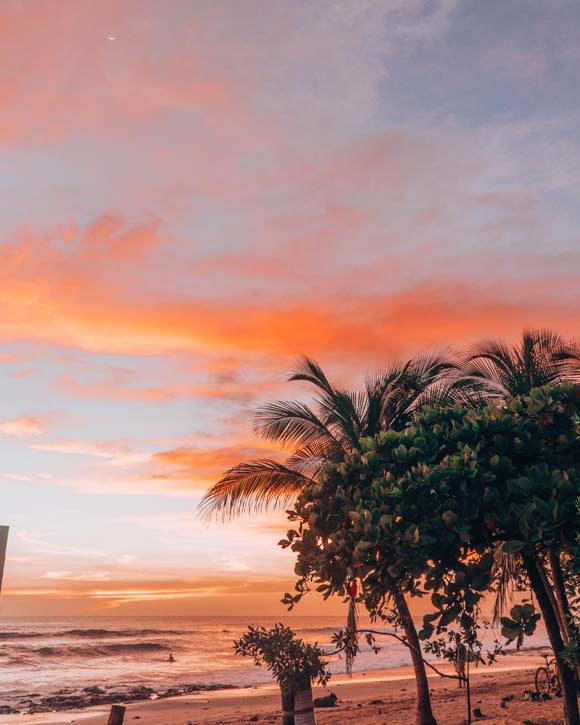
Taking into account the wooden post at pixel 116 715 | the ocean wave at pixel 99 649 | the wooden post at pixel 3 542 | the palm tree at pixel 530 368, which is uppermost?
the palm tree at pixel 530 368

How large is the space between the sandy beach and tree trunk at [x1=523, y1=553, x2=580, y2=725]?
462 centimetres

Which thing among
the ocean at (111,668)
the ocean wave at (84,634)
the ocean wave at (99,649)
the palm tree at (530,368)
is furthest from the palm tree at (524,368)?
the ocean wave at (84,634)

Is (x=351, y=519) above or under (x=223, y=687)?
above

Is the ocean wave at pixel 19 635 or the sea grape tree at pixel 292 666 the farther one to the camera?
the ocean wave at pixel 19 635

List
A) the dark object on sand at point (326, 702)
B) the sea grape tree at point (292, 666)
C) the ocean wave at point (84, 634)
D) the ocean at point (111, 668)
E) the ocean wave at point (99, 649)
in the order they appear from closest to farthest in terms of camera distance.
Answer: the sea grape tree at point (292, 666) → the dark object on sand at point (326, 702) → the ocean at point (111, 668) → the ocean wave at point (99, 649) → the ocean wave at point (84, 634)

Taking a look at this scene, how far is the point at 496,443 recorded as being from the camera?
8086 mm

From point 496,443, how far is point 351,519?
1944mm

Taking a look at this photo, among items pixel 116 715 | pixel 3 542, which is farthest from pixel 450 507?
pixel 116 715

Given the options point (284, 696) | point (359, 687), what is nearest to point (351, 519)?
point (284, 696)

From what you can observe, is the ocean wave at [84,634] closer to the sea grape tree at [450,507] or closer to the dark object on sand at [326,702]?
the dark object on sand at [326,702]

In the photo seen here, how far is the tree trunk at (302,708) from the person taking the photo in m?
9.85

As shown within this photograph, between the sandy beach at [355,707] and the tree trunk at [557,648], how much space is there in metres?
4.62

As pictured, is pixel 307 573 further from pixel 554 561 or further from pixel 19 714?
pixel 19 714

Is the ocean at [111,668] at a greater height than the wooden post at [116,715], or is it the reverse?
the wooden post at [116,715]
